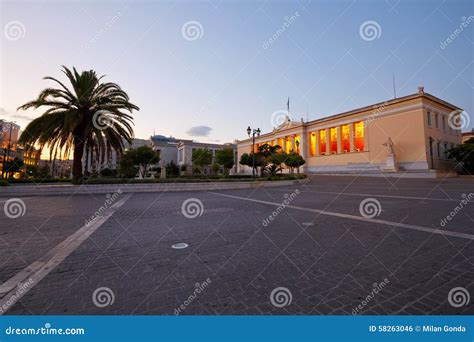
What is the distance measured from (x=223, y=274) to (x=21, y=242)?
4.37m

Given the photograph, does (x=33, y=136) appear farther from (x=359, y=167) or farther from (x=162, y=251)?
(x=359, y=167)

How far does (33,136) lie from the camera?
16156 millimetres

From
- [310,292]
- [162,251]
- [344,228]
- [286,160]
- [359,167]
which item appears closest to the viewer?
[310,292]

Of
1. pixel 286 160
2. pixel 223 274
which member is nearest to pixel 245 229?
pixel 223 274
